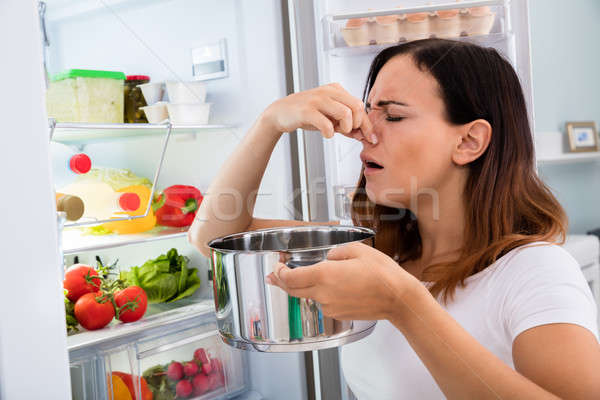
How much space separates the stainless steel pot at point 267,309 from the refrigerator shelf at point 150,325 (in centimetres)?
73

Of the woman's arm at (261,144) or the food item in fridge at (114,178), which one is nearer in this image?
the woman's arm at (261,144)

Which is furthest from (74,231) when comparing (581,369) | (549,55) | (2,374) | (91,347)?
(549,55)

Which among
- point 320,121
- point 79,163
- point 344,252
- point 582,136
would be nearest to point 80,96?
point 79,163

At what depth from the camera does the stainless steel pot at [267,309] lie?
59 cm

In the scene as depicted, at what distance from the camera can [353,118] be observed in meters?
0.80

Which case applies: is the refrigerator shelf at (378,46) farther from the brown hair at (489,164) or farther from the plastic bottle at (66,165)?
the plastic bottle at (66,165)

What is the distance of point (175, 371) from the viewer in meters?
1.47

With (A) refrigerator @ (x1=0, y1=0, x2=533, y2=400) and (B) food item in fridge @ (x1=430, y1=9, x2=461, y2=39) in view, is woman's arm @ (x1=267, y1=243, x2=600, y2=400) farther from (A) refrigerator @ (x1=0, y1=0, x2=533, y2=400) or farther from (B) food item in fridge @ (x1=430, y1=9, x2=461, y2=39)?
(B) food item in fridge @ (x1=430, y1=9, x2=461, y2=39)

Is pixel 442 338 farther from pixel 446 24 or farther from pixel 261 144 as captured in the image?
pixel 446 24

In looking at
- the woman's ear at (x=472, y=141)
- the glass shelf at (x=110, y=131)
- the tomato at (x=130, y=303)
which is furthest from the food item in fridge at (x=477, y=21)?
the tomato at (x=130, y=303)

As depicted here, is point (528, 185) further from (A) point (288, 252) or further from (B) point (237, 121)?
(B) point (237, 121)

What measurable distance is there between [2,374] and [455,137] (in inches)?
33.8

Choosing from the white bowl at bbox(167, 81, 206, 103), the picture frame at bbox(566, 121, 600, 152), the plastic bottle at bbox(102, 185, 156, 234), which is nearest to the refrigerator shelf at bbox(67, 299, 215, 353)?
the plastic bottle at bbox(102, 185, 156, 234)

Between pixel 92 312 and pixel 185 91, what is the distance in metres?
0.66
